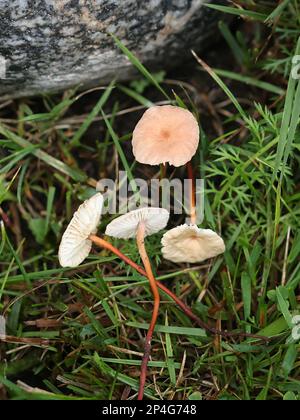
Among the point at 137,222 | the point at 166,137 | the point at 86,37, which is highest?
the point at 86,37

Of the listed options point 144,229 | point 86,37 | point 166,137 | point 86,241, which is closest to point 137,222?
point 144,229

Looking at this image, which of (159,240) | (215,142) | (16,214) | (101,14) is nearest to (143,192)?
(159,240)

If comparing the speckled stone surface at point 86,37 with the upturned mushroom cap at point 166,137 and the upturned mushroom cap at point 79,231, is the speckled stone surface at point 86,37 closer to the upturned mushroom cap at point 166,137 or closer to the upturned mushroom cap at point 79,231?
the upturned mushroom cap at point 166,137

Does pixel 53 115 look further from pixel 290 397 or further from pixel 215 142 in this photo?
pixel 290 397

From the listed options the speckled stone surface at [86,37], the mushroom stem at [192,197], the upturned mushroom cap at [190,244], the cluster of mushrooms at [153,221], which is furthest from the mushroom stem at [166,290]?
the speckled stone surface at [86,37]

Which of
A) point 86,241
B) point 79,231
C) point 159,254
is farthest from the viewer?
point 159,254

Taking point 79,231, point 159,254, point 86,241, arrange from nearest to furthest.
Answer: point 79,231
point 86,241
point 159,254

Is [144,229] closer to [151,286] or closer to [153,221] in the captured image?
[153,221]

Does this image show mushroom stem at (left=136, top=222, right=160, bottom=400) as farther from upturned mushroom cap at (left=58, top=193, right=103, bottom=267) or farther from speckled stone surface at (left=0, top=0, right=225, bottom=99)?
speckled stone surface at (left=0, top=0, right=225, bottom=99)
